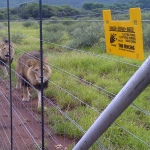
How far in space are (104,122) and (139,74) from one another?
41 centimetres

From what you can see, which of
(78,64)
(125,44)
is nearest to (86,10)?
(125,44)

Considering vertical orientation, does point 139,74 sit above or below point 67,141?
above

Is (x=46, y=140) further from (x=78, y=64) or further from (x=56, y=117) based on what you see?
(x=78, y=64)

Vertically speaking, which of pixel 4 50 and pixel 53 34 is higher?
pixel 53 34

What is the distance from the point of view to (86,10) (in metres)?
3.03

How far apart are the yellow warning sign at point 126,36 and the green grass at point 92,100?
51 centimetres

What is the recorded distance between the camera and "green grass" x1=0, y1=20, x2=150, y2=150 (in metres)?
4.42

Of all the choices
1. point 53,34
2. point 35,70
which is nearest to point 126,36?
point 35,70

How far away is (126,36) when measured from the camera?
1.92 metres

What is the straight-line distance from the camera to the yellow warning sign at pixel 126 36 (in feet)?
5.90

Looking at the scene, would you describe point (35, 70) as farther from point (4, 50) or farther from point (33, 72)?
point (4, 50)

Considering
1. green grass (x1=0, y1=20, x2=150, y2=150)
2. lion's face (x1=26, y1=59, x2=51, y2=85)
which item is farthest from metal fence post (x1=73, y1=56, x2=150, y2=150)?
lion's face (x1=26, y1=59, x2=51, y2=85)

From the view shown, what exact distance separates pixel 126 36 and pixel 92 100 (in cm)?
403

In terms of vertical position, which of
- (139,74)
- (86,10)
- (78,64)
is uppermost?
(86,10)
